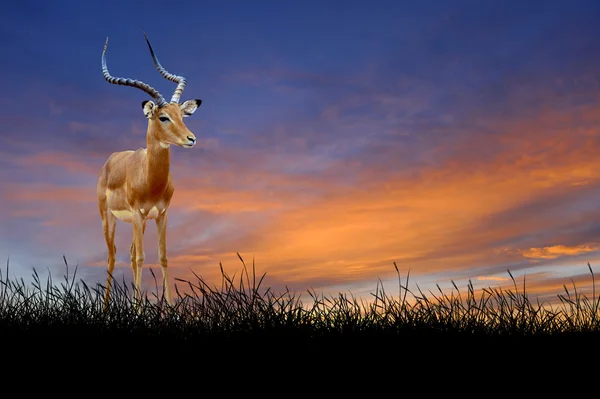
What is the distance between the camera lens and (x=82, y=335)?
5738 millimetres

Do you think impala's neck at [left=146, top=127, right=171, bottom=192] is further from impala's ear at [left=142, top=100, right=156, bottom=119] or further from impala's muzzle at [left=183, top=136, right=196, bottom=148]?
impala's muzzle at [left=183, top=136, right=196, bottom=148]

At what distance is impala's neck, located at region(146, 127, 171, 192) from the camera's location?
12406 mm

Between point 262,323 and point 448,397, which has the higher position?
point 262,323

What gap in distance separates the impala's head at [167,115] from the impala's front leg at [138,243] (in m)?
1.64

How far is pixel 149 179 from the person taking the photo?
12461mm

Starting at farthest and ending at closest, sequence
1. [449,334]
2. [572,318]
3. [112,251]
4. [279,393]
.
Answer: [112,251]
[572,318]
[449,334]
[279,393]

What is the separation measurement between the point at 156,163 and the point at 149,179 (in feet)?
1.19

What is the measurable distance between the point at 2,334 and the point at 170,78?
8705mm

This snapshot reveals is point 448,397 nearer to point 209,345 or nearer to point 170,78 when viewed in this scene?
point 209,345

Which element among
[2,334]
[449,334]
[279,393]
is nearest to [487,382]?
[449,334]

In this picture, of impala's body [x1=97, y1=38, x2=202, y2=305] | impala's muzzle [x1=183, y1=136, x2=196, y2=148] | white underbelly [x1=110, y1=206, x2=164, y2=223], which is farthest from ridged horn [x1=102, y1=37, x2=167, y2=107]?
white underbelly [x1=110, y1=206, x2=164, y2=223]

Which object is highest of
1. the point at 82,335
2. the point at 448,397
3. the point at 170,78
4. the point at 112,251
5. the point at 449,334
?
the point at 170,78

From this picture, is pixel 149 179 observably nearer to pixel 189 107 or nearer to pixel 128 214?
pixel 128 214

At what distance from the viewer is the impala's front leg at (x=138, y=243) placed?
11961 mm
